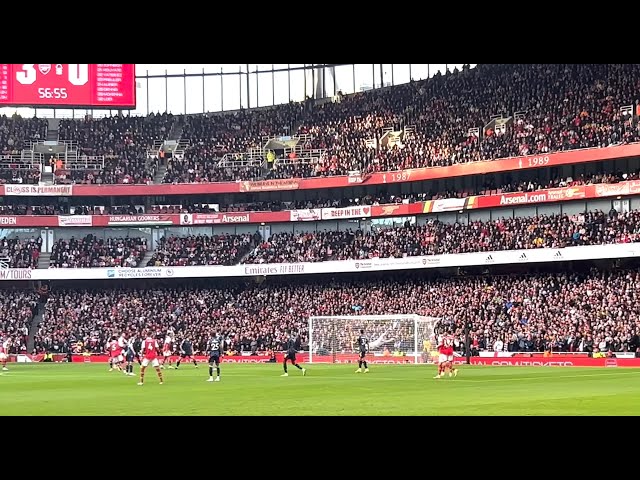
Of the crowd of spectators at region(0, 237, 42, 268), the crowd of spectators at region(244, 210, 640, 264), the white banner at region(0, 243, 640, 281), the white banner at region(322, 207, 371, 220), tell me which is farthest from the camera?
the crowd of spectators at region(0, 237, 42, 268)

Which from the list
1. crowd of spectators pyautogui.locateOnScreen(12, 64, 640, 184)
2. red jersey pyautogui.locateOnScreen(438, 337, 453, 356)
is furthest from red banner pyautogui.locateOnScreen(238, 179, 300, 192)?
red jersey pyautogui.locateOnScreen(438, 337, 453, 356)

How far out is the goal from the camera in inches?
2217

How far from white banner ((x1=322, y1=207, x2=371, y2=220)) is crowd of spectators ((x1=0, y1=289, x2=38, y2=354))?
22213 mm

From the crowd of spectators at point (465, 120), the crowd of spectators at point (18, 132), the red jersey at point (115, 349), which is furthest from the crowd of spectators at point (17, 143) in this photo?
the red jersey at point (115, 349)

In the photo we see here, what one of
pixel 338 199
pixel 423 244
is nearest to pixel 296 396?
pixel 423 244

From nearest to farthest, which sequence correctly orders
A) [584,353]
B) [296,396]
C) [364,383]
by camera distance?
[296,396], [364,383], [584,353]

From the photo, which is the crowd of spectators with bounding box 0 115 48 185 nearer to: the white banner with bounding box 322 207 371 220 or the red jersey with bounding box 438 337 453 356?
the white banner with bounding box 322 207 371 220

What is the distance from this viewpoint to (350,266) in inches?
2746

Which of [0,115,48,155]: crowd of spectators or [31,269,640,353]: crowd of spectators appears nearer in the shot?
[31,269,640,353]: crowd of spectators
